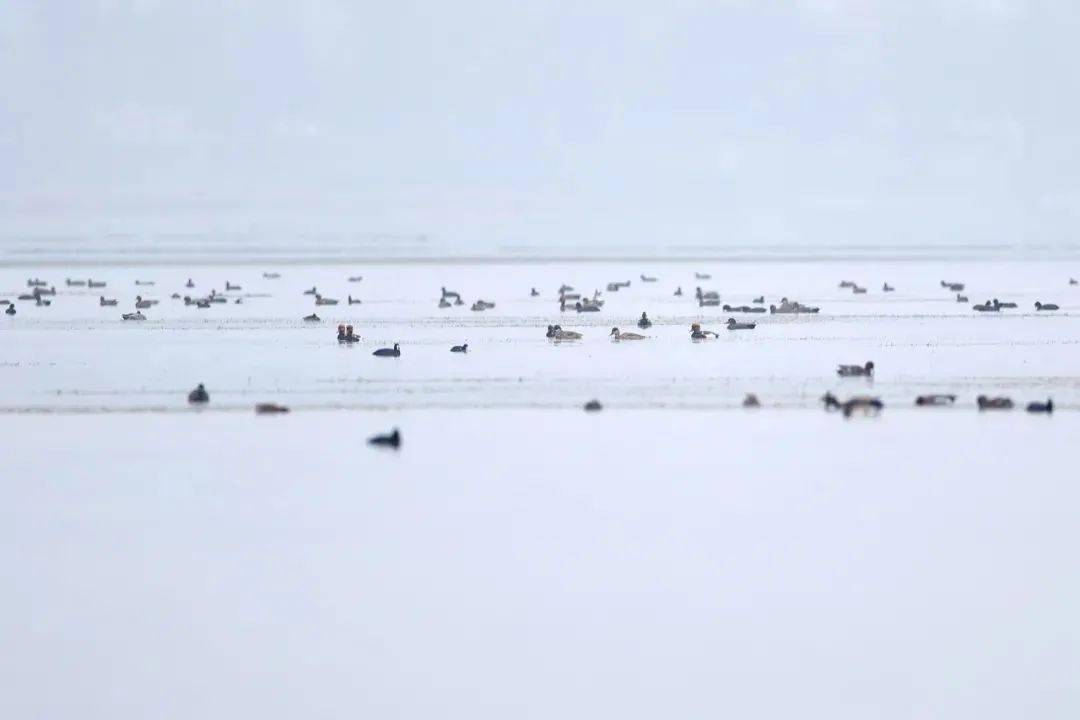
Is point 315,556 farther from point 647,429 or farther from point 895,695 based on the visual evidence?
point 647,429

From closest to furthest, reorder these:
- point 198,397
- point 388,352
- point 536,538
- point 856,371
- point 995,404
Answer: point 536,538
point 995,404
point 198,397
point 856,371
point 388,352

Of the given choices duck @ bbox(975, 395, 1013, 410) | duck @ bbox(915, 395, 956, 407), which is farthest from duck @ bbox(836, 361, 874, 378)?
duck @ bbox(975, 395, 1013, 410)

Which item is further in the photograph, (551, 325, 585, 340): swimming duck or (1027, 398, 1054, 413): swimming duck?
(551, 325, 585, 340): swimming duck

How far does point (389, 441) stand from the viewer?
1087 inches

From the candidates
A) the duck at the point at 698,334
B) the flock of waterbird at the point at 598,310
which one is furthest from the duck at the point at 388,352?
the duck at the point at 698,334

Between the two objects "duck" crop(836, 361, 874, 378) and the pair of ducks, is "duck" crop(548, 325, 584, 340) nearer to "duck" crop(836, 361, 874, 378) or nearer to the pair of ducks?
the pair of ducks

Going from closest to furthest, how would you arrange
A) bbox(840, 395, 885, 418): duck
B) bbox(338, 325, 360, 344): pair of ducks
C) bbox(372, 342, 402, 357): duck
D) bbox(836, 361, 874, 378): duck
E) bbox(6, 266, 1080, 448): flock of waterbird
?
1. bbox(840, 395, 885, 418): duck
2. bbox(6, 266, 1080, 448): flock of waterbird
3. bbox(836, 361, 874, 378): duck
4. bbox(372, 342, 402, 357): duck
5. bbox(338, 325, 360, 344): pair of ducks

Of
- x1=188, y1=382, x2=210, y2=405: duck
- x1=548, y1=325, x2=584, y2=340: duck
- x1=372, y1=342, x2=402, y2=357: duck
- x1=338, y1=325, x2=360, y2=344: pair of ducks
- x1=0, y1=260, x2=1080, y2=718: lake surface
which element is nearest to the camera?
x1=0, y1=260, x2=1080, y2=718: lake surface

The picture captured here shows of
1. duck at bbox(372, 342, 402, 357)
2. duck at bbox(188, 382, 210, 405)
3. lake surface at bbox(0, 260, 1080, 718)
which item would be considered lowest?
lake surface at bbox(0, 260, 1080, 718)

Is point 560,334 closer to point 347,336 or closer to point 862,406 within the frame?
point 347,336

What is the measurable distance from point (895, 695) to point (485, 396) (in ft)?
58.3

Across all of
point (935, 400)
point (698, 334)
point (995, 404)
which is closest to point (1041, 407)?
point (995, 404)

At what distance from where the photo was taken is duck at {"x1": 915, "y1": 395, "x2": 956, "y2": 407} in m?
32.1

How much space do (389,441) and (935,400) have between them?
9687mm
